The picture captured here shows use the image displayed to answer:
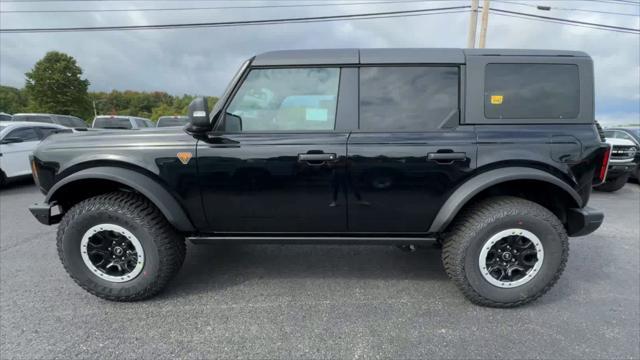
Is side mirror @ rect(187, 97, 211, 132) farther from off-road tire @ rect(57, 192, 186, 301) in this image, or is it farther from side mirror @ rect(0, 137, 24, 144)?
side mirror @ rect(0, 137, 24, 144)

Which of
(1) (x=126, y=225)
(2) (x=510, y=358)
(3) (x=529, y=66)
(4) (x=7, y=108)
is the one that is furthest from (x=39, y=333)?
(4) (x=7, y=108)

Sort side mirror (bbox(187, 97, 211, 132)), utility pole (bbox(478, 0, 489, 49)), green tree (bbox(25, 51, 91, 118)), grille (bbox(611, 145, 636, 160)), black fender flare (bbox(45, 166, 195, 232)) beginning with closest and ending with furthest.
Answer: side mirror (bbox(187, 97, 211, 132)), black fender flare (bbox(45, 166, 195, 232)), grille (bbox(611, 145, 636, 160)), utility pole (bbox(478, 0, 489, 49)), green tree (bbox(25, 51, 91, 118))

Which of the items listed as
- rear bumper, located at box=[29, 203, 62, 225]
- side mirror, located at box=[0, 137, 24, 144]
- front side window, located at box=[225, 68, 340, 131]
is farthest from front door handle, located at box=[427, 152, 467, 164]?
side mirror, located at box=[0, 137, 24, 144]

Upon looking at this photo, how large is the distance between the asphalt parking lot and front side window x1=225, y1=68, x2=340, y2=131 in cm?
144

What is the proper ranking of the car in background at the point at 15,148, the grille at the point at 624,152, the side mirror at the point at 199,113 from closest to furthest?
1. the side mirror at the point at 199,113
2. the car in background at the point at 15,148
3. the grille at the point at 624,152

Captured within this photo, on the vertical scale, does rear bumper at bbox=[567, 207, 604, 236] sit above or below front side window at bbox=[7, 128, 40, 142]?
below

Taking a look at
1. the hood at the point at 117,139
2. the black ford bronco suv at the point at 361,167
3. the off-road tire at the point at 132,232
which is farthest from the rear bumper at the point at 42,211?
the hood at the point at 117,139

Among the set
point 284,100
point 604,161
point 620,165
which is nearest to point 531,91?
point 604,161

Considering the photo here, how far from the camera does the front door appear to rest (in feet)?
7.75

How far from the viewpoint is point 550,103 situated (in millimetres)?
2369

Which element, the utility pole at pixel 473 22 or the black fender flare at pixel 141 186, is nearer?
the black fender flare at pixel 141 186

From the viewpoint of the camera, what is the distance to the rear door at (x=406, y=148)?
233 centimetres

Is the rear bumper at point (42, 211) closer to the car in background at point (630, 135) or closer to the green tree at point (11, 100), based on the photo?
the car in background at point (630, 135)

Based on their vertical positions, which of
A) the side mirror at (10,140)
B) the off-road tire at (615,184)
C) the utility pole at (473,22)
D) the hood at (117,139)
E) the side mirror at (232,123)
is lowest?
→ the off-road tire at (615,184)
